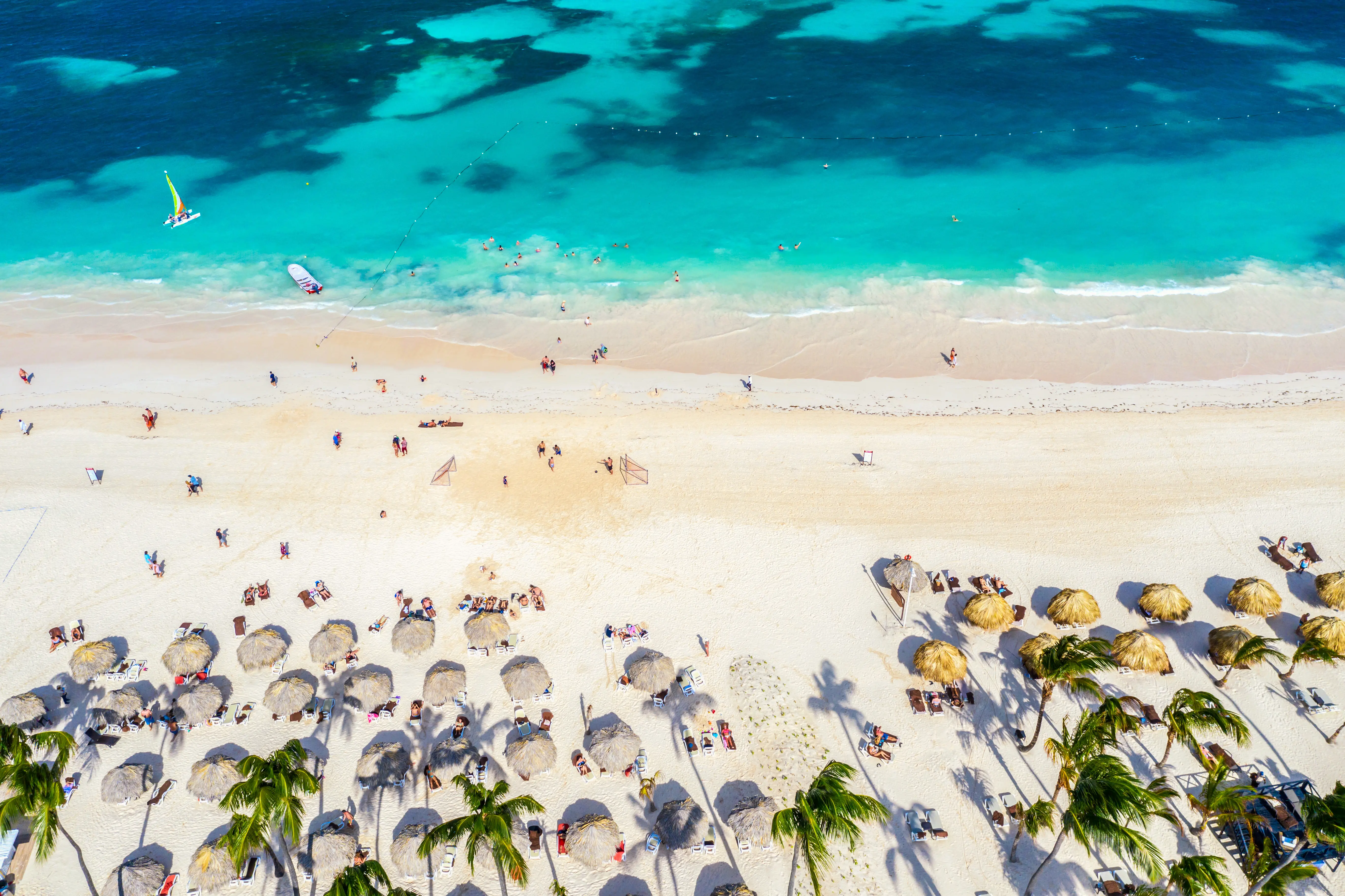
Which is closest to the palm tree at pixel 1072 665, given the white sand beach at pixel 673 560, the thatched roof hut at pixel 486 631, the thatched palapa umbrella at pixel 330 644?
the white sand beach at pixel 673 560

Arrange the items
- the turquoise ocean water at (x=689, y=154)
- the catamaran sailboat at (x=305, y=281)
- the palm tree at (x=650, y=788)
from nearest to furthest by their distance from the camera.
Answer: the palm tree at (x=650, y=788) → the catamaran sailboat at (x=305, y=281) → the turquoise ocean water at (x=689, y=154)

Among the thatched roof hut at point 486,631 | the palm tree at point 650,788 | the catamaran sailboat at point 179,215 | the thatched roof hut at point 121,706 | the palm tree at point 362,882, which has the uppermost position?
the catamaran sailboat at point 179,215

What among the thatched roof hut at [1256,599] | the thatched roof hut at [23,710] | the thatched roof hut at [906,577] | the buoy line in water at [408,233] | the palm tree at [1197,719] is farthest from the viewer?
the buoy line in water at [408,233]

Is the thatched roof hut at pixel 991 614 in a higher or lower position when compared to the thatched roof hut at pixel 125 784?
higher

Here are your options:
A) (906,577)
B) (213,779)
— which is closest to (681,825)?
(906,577)

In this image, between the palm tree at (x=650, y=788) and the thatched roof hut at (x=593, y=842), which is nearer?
the thatched roof hut at (x=593, y=842)

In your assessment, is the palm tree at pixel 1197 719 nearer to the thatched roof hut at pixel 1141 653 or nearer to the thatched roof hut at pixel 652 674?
the thatched roof hut at pixel 1141 653

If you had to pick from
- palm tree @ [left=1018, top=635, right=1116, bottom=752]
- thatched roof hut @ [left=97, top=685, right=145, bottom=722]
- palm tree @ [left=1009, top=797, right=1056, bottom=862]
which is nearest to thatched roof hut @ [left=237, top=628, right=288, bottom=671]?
thatched roof hut @ [left=97, top=685, right=145, bottom=722]
